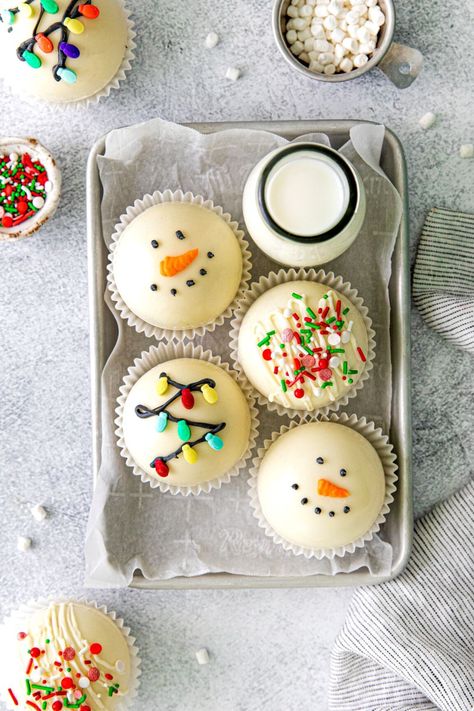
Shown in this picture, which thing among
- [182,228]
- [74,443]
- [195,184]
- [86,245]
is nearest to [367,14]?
[195,184]

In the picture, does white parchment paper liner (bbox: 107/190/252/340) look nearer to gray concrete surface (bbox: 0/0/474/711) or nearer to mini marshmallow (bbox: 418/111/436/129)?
gray concrete surface (bbox: 0/0/474/711)

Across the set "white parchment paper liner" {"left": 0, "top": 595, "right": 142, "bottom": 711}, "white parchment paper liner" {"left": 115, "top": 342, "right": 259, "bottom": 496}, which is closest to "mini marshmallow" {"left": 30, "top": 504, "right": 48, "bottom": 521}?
"white parchment paper liner" {"left": 0, "top": 595, "right": 142, "bottom": 711}

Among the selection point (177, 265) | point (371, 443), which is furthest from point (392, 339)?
point (177, 265)

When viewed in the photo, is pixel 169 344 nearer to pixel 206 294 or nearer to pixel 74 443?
pixel 206 294

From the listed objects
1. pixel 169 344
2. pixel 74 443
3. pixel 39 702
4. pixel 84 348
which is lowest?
pixel 39 702

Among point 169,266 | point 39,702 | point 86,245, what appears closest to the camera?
point 169,266

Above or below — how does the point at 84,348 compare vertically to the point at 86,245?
below
